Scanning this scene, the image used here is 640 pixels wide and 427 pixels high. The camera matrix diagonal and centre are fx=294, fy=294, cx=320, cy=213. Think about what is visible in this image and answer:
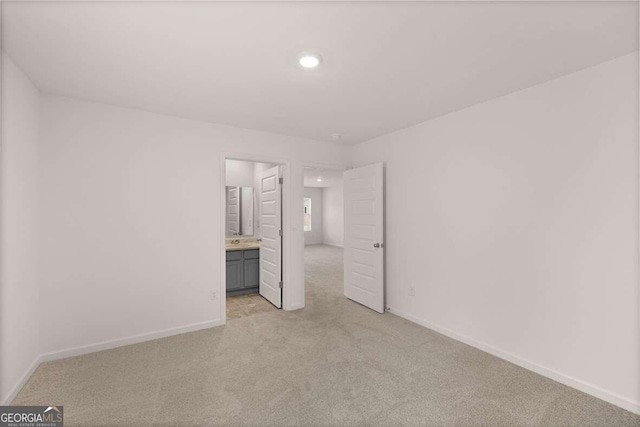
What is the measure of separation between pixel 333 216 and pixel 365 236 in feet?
23.9

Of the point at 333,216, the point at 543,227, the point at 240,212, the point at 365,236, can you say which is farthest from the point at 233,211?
the point at 333,216

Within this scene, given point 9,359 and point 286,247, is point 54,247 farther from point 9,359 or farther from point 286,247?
point 286,247

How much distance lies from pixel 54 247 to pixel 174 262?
1.02m

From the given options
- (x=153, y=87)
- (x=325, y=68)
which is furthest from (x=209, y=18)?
(x=153, y=87)

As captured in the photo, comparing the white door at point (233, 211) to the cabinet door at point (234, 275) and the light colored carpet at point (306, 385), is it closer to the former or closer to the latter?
the cabinet door at point (234, 275)

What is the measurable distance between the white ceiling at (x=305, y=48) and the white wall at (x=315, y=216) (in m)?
8.97

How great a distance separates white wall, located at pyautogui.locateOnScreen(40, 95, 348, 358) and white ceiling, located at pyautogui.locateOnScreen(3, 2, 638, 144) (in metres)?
0.36

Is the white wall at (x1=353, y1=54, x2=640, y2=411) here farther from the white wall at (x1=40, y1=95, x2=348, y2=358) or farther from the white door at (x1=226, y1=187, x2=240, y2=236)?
the white door at (x1=226, y1=187, x2=240, y2=236)

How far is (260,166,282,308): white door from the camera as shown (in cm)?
413

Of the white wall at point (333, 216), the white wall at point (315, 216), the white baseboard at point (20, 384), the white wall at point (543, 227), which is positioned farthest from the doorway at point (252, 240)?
the white wall at point (315, 216)

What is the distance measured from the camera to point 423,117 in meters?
3.33

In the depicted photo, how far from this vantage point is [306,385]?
229 centimetres

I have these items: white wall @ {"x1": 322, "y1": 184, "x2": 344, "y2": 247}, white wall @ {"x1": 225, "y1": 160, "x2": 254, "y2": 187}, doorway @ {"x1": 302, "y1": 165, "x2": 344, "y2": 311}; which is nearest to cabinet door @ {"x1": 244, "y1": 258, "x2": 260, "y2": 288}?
white wall @ {"x1": 225, "y1": 160, "x2": 254, "y2": 187}

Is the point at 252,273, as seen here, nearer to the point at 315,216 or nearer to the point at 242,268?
the point at 242,268
